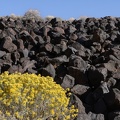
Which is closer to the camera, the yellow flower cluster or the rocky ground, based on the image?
the yellow flower cluster

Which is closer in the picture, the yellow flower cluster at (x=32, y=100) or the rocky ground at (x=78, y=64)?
the yellow flower cluster at (x=32, y=100)

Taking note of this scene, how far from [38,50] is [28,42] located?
109 cm

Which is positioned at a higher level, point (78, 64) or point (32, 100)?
point (78, 64)

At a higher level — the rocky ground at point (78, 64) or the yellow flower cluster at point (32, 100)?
the rocky ground at point (78, 64)

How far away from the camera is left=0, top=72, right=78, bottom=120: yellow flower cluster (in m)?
7.43

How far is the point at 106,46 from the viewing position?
14.3 meters

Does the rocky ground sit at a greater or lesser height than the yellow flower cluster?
greater

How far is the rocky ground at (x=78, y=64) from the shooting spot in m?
8.68

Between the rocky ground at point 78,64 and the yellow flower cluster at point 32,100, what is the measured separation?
0.41 m

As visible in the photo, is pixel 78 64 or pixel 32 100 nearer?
pixel 32 100

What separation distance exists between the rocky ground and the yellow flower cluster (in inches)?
16.1

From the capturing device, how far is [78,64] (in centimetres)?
1089

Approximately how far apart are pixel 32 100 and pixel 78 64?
329cm

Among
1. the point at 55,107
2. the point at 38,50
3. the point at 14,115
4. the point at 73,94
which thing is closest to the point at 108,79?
the point at 73,94
